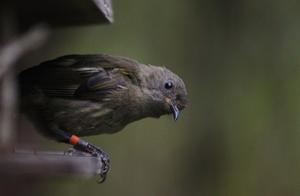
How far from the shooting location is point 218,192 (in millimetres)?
8195

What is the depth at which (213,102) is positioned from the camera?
8305 mm

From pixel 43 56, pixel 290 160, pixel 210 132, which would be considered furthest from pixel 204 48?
pixel 43 56

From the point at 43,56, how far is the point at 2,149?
3673 mm

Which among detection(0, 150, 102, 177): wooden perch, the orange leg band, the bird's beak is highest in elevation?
the bird's beak

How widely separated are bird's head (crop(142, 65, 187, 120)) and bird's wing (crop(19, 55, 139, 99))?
11 cm

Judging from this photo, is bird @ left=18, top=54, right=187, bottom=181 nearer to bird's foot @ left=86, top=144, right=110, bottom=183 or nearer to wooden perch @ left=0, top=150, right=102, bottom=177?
bird's foot @ left=86, top=144, right=110, bottom=183

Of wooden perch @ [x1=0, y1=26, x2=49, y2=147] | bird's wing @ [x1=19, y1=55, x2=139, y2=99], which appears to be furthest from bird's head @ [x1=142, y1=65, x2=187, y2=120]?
wooden perch @ [x1=0, y1=26, x2=49, y2=147]

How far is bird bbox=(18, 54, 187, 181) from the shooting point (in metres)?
4.21

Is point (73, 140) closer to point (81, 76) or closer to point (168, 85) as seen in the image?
point (81, 76)

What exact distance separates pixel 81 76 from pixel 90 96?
0.42 ft

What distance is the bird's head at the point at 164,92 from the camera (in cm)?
489

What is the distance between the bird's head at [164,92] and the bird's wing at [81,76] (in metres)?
0.11

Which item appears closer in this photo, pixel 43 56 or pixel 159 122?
pixel 43 56

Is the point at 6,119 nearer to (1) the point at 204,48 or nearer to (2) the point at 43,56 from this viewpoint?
(2) the point at 43,56
